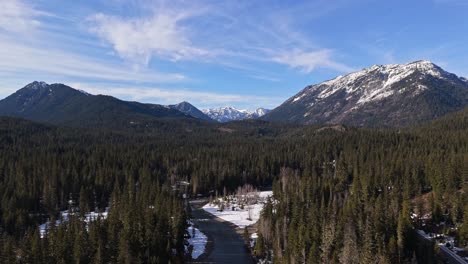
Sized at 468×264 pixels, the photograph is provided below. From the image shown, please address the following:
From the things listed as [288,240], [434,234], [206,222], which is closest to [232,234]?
[206,222]

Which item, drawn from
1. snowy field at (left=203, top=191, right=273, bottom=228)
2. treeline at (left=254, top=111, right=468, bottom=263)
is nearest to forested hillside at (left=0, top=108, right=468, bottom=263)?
treeline at (left=254, top=111, right=468, bottom=263)

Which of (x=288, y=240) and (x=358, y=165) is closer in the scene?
(x=288, y=240)

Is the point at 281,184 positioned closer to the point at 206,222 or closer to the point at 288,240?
the point at 206,222

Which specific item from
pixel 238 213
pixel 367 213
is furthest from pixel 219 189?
pixel 367 213

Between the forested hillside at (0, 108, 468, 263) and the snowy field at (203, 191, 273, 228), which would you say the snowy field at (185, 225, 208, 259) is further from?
the snowy field at (203, 191, 273, 228)

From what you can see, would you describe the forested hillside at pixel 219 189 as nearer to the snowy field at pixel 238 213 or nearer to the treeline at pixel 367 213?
the treeline at pixel 367 213

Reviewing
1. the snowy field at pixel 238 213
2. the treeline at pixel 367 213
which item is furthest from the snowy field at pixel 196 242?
the snowy field at pixel 238 213
